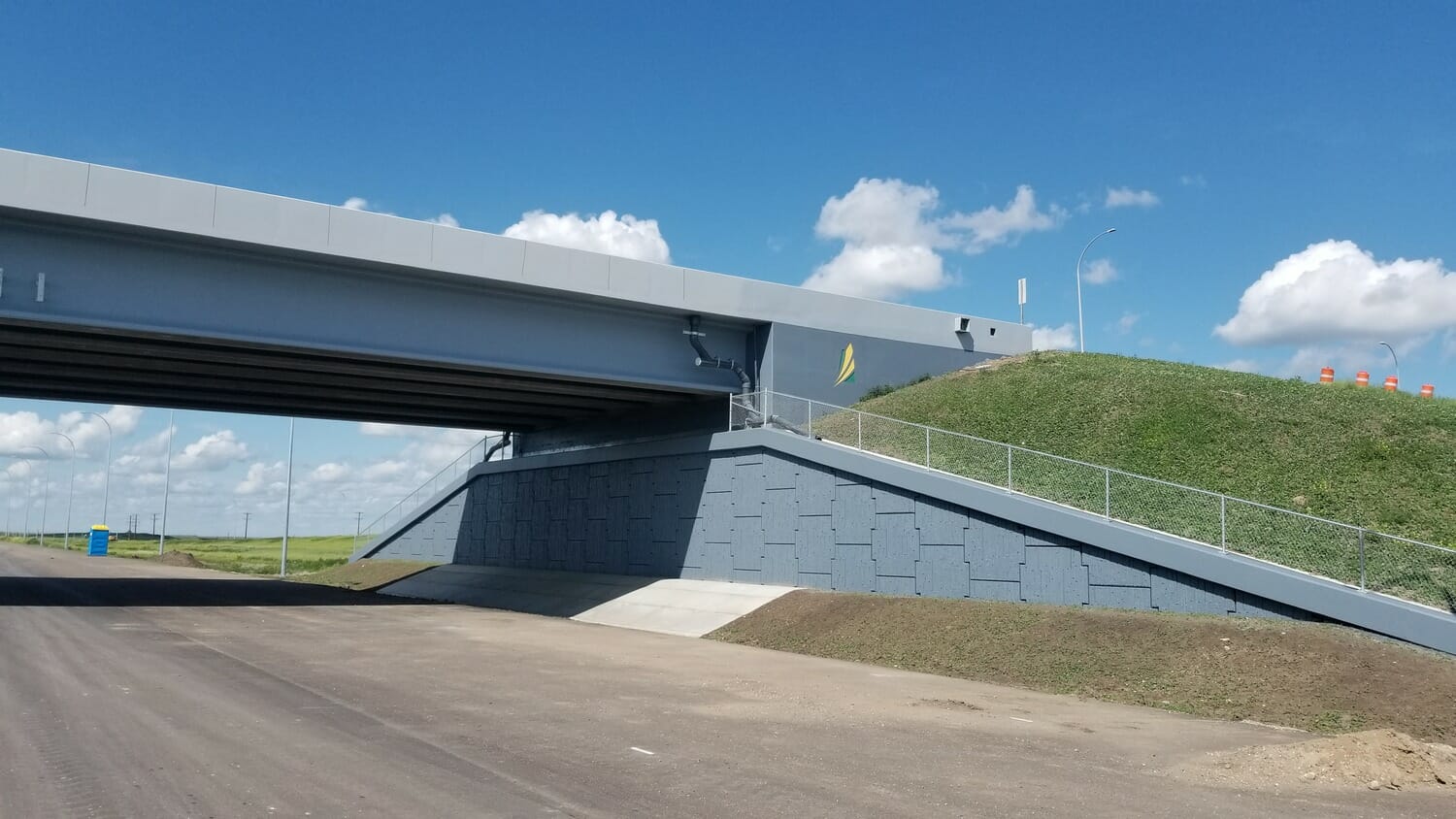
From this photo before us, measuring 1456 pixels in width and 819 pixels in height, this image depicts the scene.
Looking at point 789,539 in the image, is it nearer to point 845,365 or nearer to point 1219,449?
point 845,365

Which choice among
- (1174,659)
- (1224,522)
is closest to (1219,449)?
(1224,522)

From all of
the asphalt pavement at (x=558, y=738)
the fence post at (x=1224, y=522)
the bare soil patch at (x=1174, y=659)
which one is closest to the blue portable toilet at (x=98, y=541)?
the asphalt pavement at (x=558, y=738)

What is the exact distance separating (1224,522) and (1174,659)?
3.21 metres

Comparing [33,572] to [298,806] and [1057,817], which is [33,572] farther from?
[1057,817]

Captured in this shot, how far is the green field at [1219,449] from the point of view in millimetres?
17359

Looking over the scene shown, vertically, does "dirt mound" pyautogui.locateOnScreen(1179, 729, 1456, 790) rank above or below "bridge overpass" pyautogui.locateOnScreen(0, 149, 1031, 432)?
below

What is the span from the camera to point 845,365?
33812 mm

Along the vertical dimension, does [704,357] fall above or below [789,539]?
above

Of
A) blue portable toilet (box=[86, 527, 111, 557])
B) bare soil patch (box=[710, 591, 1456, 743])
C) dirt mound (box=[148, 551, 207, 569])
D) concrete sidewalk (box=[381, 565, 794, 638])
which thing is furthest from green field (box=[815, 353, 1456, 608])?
blue portable toilet (box=[86, 527, 111, 557])

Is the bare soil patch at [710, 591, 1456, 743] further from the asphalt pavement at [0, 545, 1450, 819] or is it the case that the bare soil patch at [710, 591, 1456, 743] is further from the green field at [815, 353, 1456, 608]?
the green field at [815, 353, 1456, 608]

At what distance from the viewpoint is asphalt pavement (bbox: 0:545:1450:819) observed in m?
8.39

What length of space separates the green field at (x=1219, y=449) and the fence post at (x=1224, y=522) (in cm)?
3

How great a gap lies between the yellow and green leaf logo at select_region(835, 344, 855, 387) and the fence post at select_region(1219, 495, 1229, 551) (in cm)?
1637

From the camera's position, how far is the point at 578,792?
27.8 feet
